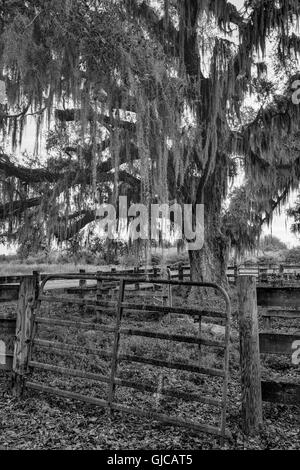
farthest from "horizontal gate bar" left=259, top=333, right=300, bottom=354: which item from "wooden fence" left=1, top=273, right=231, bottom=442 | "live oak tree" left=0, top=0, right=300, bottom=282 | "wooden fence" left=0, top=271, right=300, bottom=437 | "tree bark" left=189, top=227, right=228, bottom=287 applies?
"tree bark" left=189, top=227, right=228, bottom=287

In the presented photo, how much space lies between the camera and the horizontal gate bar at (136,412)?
3.36 metres

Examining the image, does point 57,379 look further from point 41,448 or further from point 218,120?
point 218,120

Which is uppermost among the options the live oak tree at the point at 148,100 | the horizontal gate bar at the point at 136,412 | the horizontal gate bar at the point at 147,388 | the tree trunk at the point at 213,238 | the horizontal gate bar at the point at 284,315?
the live oak tree at the point at 148,100

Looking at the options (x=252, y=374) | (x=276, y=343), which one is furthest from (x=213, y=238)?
(x=252, y=374)

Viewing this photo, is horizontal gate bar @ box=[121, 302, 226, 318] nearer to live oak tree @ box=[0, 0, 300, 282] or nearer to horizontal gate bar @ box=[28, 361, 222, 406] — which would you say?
horizontal gate bar @ box=[28, 361, 222, 406]

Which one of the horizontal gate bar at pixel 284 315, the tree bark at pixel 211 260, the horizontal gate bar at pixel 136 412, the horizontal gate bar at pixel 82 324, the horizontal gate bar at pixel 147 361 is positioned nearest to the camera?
the horizontal gate bar at pixel 136 412

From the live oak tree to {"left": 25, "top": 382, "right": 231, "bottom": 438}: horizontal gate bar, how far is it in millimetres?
4223

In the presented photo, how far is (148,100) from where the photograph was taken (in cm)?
710

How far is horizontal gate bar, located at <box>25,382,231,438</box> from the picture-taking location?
3363 millimetres

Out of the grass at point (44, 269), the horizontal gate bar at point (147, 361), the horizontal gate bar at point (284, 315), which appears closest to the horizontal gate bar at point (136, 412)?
the horizontal gate bar at point (147, 361)

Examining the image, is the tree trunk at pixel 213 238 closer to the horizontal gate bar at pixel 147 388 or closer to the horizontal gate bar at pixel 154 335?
the horizontal gate bar at pixel 154 335

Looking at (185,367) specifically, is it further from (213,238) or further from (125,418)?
(213,238)

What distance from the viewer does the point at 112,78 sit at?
6.60 m

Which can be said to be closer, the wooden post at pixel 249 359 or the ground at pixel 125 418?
the ground at pixel 125 418
